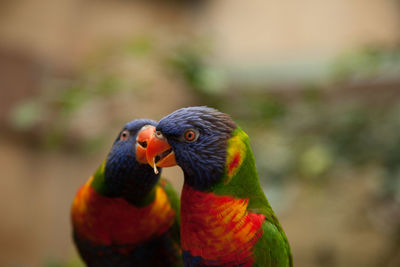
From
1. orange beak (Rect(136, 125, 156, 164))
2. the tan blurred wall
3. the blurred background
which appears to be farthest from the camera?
the tan blurred wall


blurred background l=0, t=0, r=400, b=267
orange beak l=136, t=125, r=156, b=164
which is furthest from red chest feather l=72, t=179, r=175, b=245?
blurred background l=0, t=0, r=400, b=267

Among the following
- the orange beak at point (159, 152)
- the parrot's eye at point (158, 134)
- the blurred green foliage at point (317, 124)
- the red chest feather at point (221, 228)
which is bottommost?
the blurred green foliage at point (317, 124)

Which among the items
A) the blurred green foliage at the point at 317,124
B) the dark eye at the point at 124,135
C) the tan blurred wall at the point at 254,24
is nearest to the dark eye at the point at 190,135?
the dark eye at the point at 124,135

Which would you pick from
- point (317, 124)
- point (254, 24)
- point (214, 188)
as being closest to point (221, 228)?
point (214, 188)

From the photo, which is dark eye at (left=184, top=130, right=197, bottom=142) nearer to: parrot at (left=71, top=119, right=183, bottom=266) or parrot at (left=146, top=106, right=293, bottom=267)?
parrot at (left=146, top=106, right=293, bottom=267)

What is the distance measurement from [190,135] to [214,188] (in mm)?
134

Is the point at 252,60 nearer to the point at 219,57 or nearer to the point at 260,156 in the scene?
the point at 219,57

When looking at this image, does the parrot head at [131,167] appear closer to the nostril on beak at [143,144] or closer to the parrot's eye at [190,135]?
the nostril on beak at [143,144]

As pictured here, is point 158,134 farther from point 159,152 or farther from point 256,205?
point 256,205

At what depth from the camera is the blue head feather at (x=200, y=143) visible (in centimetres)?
88

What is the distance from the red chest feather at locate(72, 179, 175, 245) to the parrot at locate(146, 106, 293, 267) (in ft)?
0.75

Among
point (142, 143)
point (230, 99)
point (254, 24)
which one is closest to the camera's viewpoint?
point (142, 143)

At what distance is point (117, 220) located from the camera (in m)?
1.12

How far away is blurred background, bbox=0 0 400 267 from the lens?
2.06 m
